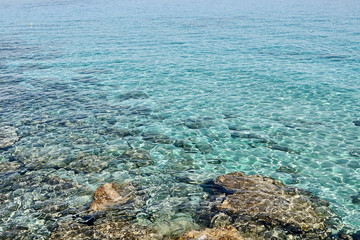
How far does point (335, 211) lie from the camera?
9336 mm

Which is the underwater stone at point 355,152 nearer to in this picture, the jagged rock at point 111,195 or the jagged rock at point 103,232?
the jagged rock at point 111,195

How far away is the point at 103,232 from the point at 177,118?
346 inches

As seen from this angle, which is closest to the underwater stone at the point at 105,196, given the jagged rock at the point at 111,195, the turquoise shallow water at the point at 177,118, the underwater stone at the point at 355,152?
the jagged rock at the point at 111,195

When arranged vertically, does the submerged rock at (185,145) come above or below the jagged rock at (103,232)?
below

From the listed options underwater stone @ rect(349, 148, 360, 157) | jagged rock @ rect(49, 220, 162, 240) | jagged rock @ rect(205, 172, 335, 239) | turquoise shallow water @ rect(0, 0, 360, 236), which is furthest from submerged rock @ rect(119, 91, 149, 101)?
jagged rock @ rect(49, 220, 162, 240)

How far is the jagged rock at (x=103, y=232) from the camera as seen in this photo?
26.3 feet

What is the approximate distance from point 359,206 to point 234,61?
62.1ft

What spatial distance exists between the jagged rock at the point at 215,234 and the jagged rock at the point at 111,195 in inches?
102

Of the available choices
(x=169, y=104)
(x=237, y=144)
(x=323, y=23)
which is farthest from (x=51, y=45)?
(x=323, y=23)

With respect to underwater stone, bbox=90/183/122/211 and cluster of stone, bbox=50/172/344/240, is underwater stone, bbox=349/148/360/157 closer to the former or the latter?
cluster of stone, bbox=50/172/344/240

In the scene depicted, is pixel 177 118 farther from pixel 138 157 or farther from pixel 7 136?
pixel 7 136

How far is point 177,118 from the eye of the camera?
16297 millimetres

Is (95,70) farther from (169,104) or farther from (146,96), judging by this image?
(169,104)

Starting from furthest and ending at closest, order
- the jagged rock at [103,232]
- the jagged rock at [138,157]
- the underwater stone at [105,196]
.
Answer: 1. the jagged rock at [138,157]
2. the underwater stone at [105,196]
3. the jagged rock at [103,232]
